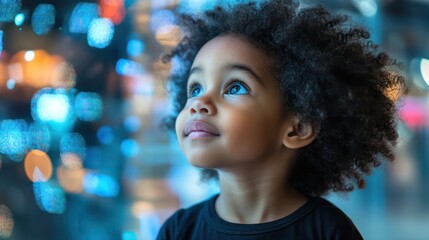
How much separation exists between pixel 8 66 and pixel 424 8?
2.32 m

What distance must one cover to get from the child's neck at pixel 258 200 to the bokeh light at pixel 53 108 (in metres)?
0.53

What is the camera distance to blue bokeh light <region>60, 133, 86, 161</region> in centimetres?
133

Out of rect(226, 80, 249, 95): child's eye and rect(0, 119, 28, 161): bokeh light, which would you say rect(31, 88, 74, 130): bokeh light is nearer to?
rect(0, 119, 28, 161): bokeh light

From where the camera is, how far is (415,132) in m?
2.92

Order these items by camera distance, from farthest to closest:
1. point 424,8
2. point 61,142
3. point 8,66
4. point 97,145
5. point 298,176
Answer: point 424,8 → point 97,145 → point 61,142 → point 8,66 → point 298,176

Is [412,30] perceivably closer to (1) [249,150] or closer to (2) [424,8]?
(2) [424,8]

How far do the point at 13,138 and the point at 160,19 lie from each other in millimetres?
528

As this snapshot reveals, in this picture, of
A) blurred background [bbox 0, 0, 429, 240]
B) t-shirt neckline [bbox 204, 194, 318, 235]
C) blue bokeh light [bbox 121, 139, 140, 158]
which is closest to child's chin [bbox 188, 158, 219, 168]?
t-shirt neckline [bbox 204, 194, 318, 235]

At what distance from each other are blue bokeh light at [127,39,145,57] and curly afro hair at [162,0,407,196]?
1.67ft

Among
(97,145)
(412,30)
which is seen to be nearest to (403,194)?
(412,30)

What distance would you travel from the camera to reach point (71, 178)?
1.36 meters

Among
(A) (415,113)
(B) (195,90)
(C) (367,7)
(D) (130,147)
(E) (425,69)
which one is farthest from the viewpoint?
(A) (415,113)

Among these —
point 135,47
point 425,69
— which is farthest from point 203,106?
point 425,69

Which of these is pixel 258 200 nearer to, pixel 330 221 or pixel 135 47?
pixel 330 221
